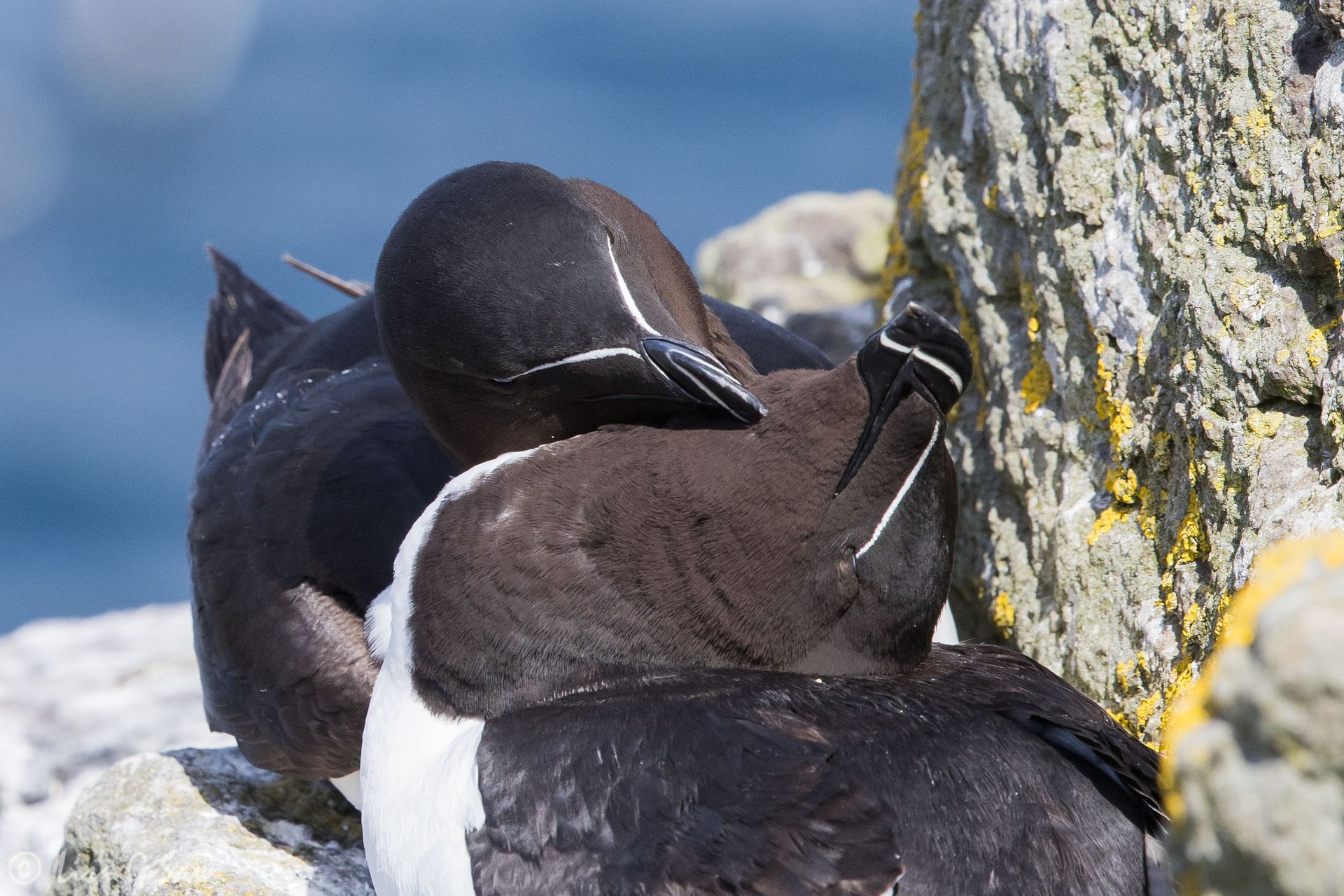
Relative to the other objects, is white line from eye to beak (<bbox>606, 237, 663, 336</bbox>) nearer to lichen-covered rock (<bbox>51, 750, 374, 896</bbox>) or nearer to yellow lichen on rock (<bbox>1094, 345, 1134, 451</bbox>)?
yellow lichen on rock (<bbox>1094, 345, 1134, 451</bbox>)

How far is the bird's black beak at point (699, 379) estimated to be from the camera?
2.49 meters

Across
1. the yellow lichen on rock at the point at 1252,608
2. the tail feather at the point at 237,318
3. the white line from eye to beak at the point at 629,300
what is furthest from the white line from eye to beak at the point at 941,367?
the tail feather at the point at 237,318

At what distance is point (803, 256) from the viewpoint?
862 cm

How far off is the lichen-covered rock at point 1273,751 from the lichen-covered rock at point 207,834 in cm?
255

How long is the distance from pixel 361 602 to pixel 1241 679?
95.6 inches

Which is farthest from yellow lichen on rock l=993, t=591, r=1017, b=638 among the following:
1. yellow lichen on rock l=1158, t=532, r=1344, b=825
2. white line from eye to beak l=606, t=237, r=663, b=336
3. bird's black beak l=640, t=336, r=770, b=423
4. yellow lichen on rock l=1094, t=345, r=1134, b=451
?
yellow lichen on rock l=1158, t=532, r=1344, b=825

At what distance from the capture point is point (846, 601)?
2508 millimetres

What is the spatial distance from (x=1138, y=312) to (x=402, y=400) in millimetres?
1879

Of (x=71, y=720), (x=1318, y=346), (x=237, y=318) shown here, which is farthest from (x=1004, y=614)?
(x=71, y=720)

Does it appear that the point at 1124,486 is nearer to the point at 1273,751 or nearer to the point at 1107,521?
the point at 1107,521

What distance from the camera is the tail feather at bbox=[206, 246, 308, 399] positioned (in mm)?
5016

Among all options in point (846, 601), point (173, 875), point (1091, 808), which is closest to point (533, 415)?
point (846, 601)

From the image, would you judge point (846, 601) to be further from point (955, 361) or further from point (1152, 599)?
point (1152, 599)

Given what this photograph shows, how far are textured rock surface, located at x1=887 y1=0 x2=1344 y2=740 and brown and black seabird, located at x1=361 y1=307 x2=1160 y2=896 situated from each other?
0.47 m
